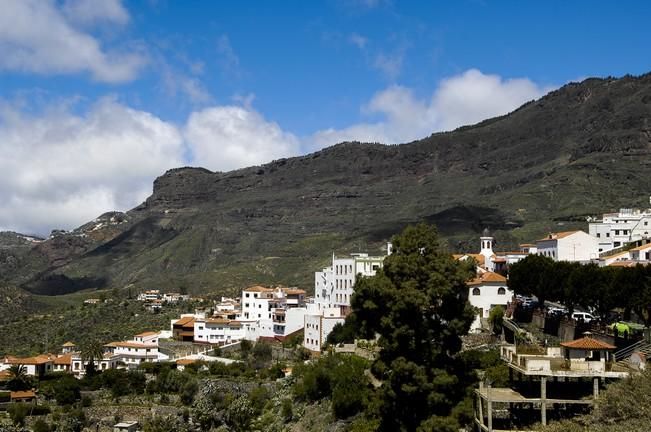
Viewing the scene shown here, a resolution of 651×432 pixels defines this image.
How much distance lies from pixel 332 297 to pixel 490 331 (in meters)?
27.1

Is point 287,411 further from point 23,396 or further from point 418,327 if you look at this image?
point 23,396

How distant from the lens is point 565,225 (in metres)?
125

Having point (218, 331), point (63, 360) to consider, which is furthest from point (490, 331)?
point (63, 360)

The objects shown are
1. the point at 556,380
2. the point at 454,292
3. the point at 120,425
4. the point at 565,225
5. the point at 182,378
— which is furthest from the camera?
the point at 565,225

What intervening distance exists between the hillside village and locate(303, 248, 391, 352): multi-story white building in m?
0.08

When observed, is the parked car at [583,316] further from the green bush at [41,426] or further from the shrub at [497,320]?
the green bush at [41,426]

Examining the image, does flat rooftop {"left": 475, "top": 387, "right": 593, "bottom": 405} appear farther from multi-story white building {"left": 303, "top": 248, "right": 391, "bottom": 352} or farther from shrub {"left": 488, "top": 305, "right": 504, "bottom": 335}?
multi-story white building {"left": 303, "top": 248, "right": 391, "bottom": 352}

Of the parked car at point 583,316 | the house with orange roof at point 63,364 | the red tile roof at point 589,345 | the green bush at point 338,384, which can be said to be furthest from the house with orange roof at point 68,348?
the red tile roof at point 589,345

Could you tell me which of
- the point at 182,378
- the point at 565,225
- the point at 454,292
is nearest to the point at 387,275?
the point at 454,292

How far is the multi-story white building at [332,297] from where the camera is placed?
61.8 metres

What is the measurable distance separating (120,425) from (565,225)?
88348 mm

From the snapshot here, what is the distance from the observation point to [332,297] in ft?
230

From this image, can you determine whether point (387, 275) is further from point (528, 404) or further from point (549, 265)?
point (549, 265)

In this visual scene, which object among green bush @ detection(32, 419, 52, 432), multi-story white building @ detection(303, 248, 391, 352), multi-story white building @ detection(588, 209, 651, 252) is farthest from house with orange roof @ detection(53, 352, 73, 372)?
multi-story white building @ detection(588, 209, 651, 252)
